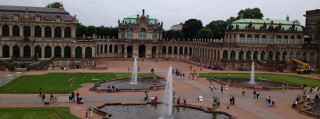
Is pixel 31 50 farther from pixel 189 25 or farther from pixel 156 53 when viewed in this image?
pixel 189 25

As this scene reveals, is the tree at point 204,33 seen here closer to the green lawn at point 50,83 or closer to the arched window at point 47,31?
the arched window at point 47,31

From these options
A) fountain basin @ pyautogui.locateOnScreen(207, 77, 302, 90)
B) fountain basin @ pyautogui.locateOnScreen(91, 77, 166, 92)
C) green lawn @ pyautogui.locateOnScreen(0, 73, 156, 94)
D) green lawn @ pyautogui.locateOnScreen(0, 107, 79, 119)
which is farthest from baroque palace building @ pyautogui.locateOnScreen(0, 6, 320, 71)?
green lawn @ pyautogui.locateOnScreen(0, 107, 79, 119)

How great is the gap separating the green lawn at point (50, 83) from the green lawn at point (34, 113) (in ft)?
33.7

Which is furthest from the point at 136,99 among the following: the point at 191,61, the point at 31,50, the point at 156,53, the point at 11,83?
the point at 156,53

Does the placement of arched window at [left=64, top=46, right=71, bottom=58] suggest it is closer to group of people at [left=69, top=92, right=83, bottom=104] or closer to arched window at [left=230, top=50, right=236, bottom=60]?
group of people at [left=69, top=92, right=83, bottom=104]

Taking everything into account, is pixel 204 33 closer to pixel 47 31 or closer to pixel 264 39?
pixel 264 39

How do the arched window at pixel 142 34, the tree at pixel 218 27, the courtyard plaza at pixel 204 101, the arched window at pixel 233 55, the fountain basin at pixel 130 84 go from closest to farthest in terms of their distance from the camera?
the courtyard plaza at pixel 204 101, the fountain basin at pixel 130 84, the arched window at pixel 233 55, the arched window at pixel 142 34, the tree at pixel 218 27

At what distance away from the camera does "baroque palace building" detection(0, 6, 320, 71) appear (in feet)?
260

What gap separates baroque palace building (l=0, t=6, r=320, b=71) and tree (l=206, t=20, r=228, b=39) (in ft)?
106

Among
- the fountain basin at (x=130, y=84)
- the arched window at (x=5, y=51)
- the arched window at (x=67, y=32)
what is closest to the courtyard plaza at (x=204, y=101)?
the fountain basin at (x=130, y=84)

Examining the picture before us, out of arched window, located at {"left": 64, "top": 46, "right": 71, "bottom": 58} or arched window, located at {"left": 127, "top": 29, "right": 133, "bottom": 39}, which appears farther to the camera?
arched window, located at {"left": 127, "top": 29, "right": 133, "bottom": 39}

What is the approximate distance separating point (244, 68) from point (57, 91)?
2248 inches

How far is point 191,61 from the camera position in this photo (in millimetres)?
104125

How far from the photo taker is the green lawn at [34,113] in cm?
3266
